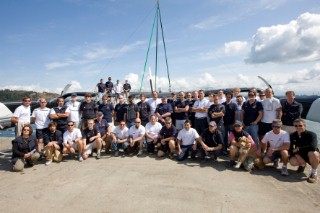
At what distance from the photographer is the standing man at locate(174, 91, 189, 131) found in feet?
22.6

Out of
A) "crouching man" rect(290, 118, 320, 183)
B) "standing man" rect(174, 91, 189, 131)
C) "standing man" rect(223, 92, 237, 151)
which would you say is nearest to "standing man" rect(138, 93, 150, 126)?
"standing man" rect(174, 91, 189, 131)

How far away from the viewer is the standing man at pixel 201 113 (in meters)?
6.62

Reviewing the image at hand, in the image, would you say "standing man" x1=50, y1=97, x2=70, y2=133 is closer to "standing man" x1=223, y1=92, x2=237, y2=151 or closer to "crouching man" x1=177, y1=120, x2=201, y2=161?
"crouching man" x1=177, y1=120, x2=201, y2=161

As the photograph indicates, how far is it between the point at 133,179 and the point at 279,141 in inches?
129

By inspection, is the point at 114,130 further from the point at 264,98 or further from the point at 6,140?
the point at 6,140

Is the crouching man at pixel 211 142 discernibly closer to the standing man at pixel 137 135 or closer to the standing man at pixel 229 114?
the standing man at pixel 229 114

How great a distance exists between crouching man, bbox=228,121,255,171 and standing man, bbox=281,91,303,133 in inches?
45.6

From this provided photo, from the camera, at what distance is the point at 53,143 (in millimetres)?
6215

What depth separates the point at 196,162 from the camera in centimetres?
596

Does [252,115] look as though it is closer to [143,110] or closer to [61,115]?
[143,110]

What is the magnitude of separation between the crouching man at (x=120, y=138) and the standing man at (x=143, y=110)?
58 centimetres

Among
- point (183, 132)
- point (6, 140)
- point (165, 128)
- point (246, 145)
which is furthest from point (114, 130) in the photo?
point (6, 140)

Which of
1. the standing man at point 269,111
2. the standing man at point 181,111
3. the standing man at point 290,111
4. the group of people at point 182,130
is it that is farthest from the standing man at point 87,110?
the standing man at point 290,111

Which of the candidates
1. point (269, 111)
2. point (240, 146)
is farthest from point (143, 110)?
point (269, 111)
